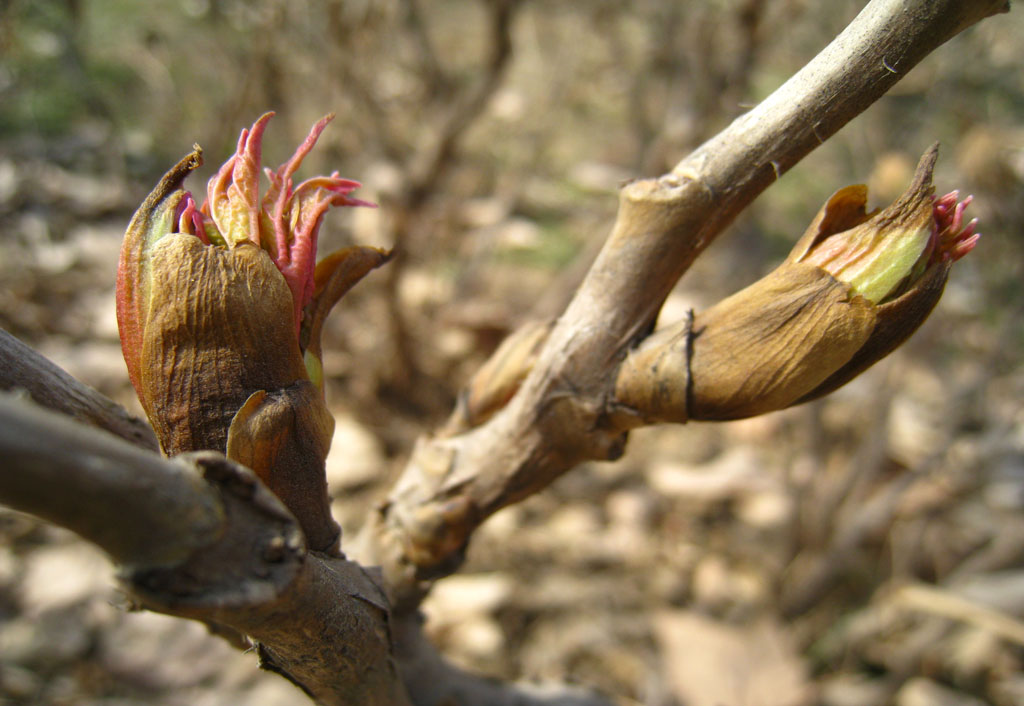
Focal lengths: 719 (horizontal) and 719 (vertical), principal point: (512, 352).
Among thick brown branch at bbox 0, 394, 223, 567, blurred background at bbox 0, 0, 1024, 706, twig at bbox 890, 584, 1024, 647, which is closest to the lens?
thick brown branch at bbox 0, 394, 223, 567

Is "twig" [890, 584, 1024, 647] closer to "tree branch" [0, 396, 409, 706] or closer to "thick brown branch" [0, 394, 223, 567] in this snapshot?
Result: "tree branch" [0, 396, 409, 706]

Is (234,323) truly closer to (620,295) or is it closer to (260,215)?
(260,215)

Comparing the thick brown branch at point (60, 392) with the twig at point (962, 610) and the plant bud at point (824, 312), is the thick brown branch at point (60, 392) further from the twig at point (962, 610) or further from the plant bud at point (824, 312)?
the twig at point (962, 610)

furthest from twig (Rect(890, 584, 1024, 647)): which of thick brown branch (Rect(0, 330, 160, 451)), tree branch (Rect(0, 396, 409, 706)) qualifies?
thick brown branch (Rect(0, 330, 160, 451))

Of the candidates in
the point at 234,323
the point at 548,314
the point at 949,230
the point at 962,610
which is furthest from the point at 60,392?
the point at 548,314

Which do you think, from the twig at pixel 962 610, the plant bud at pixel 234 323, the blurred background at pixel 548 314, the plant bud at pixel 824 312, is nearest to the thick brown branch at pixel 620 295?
the plant bud at pixel 824 312

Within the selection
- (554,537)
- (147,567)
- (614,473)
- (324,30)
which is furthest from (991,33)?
(147,567)

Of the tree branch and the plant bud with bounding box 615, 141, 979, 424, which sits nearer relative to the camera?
the tree branch

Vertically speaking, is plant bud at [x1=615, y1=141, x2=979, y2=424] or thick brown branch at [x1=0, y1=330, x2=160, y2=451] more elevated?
thick brown branch at [x1=0, y1=330, x2=160, y2=451]
